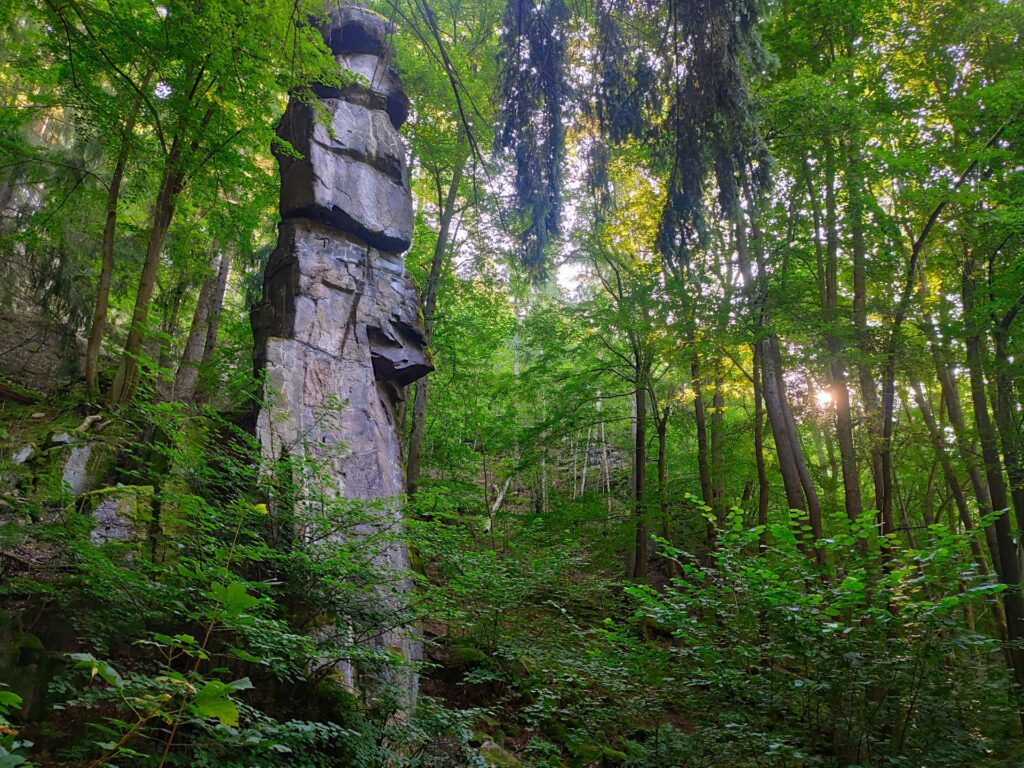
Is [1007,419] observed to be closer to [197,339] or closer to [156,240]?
[156,240]

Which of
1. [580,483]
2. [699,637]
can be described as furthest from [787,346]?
[580,483]

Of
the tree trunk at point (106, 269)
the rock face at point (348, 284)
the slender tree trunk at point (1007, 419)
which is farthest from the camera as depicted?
the rock face at point (348, 284)

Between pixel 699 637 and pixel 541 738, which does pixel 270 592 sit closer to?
pixel 699 637

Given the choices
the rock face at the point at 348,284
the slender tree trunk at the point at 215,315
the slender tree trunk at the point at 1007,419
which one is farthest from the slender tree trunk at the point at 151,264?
the slender tree trunk at the point at 1007,419

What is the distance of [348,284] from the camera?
26.8 feet

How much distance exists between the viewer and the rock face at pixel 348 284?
6941mm

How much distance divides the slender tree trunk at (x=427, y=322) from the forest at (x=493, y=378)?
160 mm

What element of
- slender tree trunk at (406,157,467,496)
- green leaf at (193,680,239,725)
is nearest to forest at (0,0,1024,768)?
green leaf at (193,680,239,725)

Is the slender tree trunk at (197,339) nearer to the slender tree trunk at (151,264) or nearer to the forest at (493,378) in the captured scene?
the forest at (493,378)

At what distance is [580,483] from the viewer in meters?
19.7

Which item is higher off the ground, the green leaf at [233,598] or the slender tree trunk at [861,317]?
the slender tree trunk at [861,317]

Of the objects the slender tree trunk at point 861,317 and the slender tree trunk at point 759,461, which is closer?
the slender tree trunk at point 861,317

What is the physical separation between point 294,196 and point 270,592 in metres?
6.25

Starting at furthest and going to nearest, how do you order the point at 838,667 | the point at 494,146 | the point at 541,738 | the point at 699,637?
the point at 541,738 → the point at 699,637 → the point at 494,146 → the point at 838,667
